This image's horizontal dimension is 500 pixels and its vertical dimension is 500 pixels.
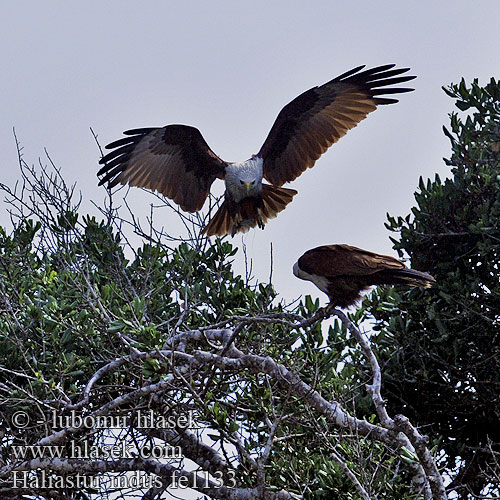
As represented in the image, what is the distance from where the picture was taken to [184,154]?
8.62 metres

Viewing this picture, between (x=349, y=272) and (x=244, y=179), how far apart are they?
7.79 ft

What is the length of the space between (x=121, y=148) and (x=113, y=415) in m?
3.33

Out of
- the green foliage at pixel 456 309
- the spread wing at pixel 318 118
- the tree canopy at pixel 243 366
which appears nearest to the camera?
the tree canopy at pixel 243 366

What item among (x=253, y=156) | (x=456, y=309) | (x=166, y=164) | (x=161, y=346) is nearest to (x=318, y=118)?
(x=253, y=156)

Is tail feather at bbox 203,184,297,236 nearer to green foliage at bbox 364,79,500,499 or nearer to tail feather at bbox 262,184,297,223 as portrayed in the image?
tail feather at bbox 262,184,297,223

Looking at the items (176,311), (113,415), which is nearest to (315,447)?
(113,415)

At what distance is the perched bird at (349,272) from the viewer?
5.95 metres

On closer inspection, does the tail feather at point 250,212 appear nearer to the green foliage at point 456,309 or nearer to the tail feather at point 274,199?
the tail feather at point 274,199

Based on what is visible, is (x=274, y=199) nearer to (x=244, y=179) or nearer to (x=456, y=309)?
(x=244, y=179)

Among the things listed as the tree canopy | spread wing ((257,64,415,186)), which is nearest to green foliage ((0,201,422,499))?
the tree canopy

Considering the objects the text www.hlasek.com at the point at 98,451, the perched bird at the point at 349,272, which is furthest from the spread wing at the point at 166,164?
the text www.hlasek.com at the point at 98,451

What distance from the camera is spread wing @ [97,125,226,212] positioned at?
28.2 feet

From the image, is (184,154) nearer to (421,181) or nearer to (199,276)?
(199,276)

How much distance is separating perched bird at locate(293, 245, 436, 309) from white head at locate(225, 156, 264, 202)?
190cm
